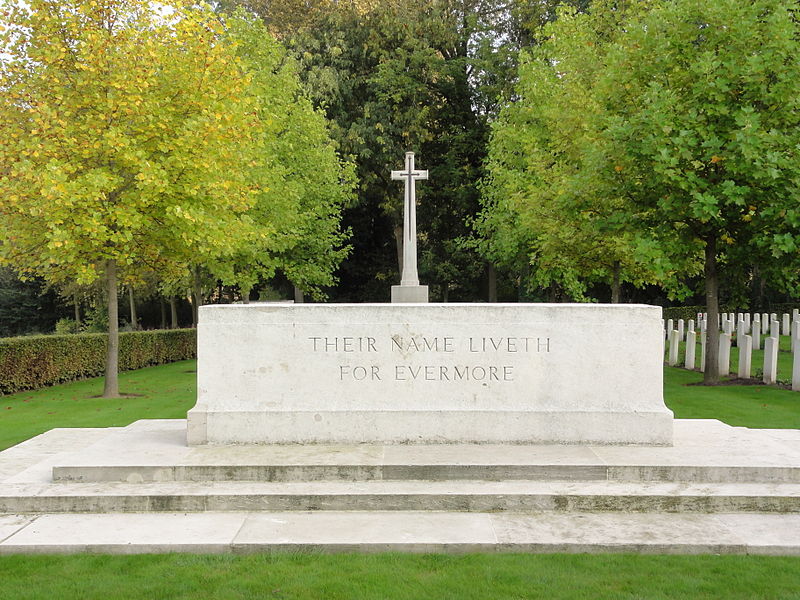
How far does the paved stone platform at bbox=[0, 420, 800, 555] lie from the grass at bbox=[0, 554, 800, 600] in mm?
193

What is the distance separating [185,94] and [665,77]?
9.68 meters

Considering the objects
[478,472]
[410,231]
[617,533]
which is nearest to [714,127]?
[410,231]

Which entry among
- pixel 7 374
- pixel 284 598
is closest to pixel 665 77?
pixel 284 598

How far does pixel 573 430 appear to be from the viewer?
763 cm

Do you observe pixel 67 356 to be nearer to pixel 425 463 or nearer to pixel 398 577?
pixel 425 463

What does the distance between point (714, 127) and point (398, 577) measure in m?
11.6

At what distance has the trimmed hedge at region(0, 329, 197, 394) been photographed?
1608 centimetres

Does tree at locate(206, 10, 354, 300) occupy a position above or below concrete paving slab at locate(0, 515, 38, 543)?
above

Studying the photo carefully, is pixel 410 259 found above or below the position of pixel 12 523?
above

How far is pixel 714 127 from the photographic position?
13.3 metres

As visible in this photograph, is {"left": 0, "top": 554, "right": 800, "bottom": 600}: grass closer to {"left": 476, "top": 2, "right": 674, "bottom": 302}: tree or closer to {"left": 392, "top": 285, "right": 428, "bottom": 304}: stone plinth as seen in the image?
{"left": 392, "top": 285, "right": 428, "bottom": 304}: stone plinth

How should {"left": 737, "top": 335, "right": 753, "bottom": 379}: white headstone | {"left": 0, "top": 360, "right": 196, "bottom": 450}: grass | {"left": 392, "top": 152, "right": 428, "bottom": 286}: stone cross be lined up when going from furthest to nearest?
{"left": 737, "top": 335, "right": 753, "bottom": 379}: white headstone < {"left": 0, "top": 360, "right": 196, "bottom": 450}: grass < {"left": 392, "top": 152, "right": 428, "bottom": 286}: stone cross

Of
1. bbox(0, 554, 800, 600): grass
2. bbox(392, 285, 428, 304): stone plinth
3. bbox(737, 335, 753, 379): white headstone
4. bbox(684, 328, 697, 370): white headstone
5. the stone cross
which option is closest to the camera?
bbox(0, 554, 800, 600): grass

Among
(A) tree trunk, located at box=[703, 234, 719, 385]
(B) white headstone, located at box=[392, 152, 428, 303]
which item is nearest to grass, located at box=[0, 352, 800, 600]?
(B) white headstone, located at box=[392, 152, 428, 303]
